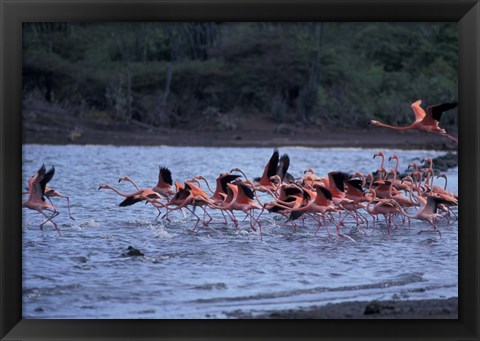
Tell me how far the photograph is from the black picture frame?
0.26 meters

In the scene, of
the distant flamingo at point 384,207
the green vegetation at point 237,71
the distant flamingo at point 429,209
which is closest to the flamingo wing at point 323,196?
the distant flamingo at point 384,207

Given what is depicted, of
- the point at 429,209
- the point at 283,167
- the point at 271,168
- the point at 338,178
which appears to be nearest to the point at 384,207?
the point at 429,209

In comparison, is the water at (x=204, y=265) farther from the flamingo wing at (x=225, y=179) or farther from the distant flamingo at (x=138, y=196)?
the flamingo wing at (x=225, y=179)

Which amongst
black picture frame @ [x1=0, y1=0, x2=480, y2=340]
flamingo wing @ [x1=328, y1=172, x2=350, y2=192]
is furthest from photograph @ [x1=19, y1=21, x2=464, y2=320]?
black picture frame @ [x1=0, y1=0, x2=480, y2=340]

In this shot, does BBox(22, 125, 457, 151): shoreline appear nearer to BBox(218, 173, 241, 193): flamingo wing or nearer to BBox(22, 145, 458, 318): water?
BBox(22, 145, 458, 318): water

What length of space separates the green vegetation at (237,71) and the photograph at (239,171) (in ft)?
0.16

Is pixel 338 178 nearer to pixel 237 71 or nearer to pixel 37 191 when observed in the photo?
pixel 37 191

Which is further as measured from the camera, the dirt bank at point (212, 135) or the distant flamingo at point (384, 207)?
the dirt bank at point (212, 135)

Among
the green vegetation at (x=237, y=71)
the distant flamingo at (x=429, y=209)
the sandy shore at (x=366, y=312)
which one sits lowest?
the sandy shore at (x=366, y=312)

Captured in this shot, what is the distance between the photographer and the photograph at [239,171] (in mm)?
6801

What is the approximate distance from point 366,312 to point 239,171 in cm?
464

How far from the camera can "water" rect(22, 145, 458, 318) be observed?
648cm

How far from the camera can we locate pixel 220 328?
5.84m
